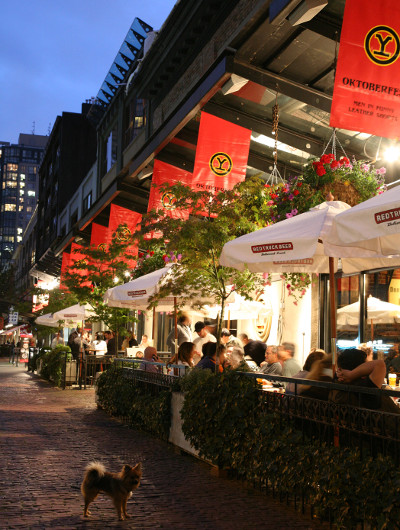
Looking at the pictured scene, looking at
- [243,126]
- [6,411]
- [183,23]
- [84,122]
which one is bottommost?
[6,411]

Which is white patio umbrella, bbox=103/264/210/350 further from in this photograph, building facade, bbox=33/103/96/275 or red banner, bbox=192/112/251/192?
building facade, bbox=33/103/96/275

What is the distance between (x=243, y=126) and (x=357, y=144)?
8.17 ft

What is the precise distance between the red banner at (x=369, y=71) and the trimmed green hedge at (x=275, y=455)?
344 cm

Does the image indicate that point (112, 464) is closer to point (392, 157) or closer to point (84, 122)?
point (392, 157)

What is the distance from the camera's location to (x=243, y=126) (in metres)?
15.0

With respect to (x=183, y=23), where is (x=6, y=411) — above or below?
below

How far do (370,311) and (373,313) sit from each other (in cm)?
11

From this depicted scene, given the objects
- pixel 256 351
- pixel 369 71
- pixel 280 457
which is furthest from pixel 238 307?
pixel 280 457

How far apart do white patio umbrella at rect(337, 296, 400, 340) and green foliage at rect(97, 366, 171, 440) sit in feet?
13.9

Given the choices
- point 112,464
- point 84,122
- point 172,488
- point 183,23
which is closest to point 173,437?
point 112,464

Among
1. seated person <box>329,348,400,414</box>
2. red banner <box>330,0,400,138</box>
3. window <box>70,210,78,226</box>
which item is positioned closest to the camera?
seated person <box>329,348,400,414</box>

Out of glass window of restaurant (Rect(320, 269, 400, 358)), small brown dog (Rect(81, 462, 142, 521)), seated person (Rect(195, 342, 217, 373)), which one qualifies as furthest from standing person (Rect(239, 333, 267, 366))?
small brown dog (Rect(81, 462, 142, 521))

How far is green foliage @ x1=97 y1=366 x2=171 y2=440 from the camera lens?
1044 centimetres

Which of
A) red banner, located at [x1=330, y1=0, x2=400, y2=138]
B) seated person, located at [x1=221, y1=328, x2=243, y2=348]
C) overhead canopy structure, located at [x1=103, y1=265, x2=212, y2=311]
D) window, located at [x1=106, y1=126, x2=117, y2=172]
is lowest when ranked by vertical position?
seated person, located at [x1=221, y1=328, x2=243, y2=348]
